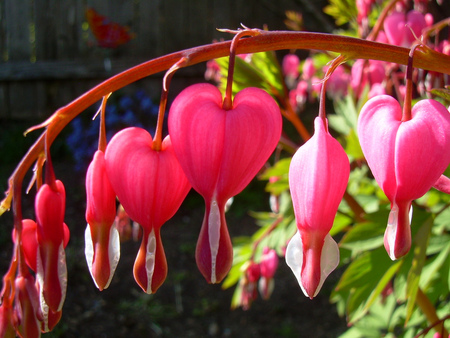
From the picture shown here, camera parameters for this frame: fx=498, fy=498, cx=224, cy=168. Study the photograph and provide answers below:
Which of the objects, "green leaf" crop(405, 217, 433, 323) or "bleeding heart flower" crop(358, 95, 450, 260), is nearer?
"bleeding heart flower" crop(358, 95, 450, 260)

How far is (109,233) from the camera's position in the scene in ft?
1.66

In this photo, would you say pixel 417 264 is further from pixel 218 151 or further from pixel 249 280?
pixel 249 280

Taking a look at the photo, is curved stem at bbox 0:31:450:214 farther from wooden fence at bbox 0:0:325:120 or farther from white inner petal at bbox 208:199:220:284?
wooden fence at bbox 0:0:325:120

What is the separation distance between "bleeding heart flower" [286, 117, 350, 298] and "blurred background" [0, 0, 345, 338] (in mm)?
2219

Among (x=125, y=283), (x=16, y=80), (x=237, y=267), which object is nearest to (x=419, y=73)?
(x=237, y=267)

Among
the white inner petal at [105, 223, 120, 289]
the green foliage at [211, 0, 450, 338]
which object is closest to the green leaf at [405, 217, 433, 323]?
the green foliage at [211, 0, 450, 338]

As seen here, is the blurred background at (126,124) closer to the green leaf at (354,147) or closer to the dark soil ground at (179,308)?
the dark soil ground at (179,308)

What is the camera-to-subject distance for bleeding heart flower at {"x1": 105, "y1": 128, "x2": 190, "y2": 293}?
486 millimetres

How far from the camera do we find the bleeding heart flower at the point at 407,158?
418 millimetres

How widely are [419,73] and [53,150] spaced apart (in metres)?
3.77

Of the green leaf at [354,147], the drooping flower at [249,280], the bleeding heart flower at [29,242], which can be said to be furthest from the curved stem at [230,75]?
the drooping flower at [249,280]

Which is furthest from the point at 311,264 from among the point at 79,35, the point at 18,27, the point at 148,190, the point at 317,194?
the point at 18,27

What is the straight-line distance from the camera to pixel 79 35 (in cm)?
496

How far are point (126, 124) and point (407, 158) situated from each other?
12.3 ft
